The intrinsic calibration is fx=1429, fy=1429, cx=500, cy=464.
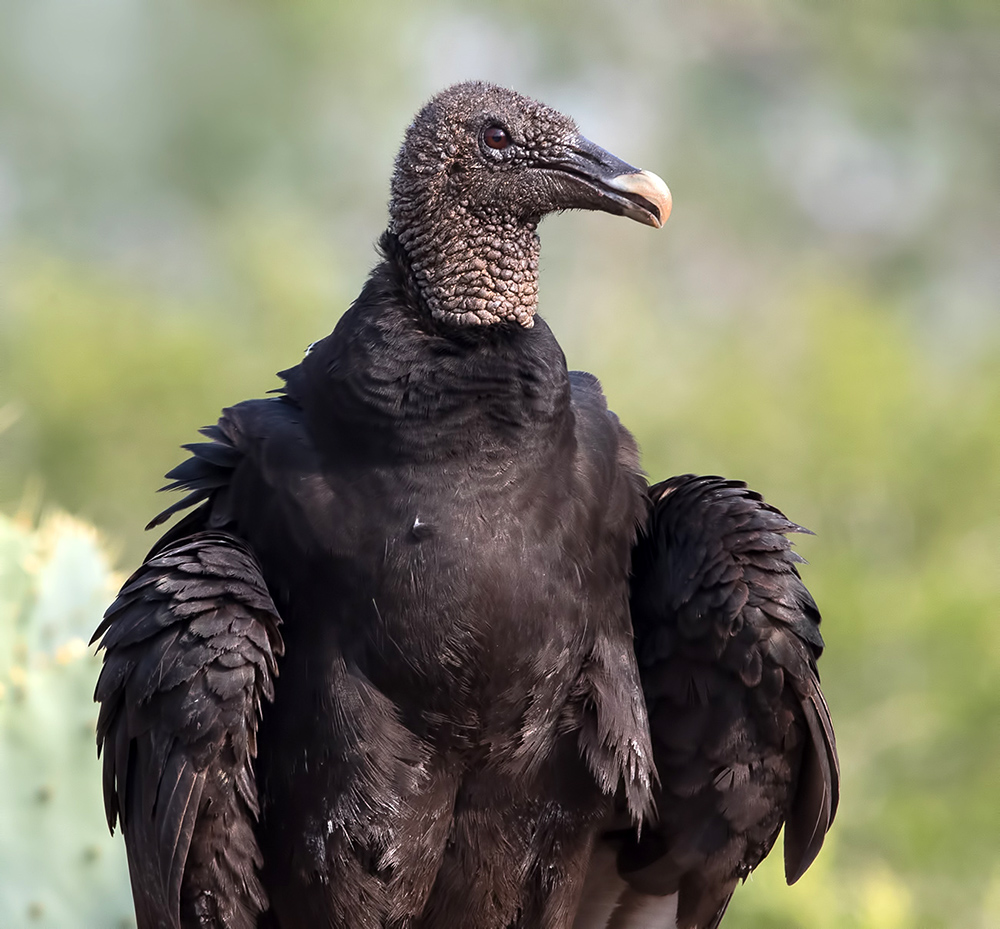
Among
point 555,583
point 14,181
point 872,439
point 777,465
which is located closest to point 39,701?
point 555,583

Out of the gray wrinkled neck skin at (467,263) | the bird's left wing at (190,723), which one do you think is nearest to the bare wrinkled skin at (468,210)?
the gray wrinkled neck skin at (467,263)

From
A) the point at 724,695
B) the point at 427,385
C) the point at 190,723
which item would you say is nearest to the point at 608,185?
the point at 427,385

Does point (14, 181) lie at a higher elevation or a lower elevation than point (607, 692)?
higher

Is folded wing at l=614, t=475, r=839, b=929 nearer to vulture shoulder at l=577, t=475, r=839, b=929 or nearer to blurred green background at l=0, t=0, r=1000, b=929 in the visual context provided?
vulture shoulder at l=577, t=475, r=839, b=929

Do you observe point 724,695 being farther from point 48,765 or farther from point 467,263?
point 48,765

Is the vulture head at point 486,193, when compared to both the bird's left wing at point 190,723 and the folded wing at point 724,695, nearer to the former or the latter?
the folded wing at point 724,695

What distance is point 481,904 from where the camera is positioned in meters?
3.19

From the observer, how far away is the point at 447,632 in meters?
2.97

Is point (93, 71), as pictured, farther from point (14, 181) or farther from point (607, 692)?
point (607, 692)

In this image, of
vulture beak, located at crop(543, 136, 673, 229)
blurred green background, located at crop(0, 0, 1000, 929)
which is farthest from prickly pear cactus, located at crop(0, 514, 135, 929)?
vulture beak, located at crop(543, 136, 673, 229)

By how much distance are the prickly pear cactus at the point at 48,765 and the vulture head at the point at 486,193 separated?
1285 millimetres

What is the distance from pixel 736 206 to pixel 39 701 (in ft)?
43.9

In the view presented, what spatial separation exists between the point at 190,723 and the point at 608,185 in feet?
4.68

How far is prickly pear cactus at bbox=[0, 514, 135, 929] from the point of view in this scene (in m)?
3.29
